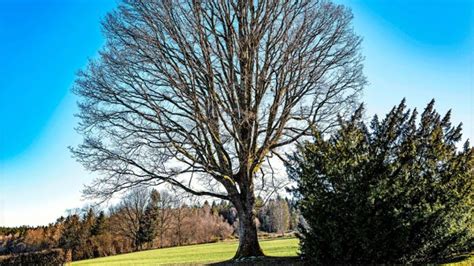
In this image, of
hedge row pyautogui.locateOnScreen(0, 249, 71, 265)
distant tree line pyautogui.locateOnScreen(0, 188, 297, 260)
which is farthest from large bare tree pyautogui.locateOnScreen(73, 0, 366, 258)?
distant tree line pyautogui.locateOnScreen(0, 188, 297, 260)

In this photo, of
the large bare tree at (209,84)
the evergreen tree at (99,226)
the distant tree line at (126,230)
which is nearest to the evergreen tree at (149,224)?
the distant tree line at (126,230)

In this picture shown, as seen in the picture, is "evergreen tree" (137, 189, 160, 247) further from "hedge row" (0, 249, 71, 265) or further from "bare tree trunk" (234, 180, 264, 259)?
"bare tree trunk" (234, 180, 264, 259)

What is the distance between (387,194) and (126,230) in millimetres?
48934

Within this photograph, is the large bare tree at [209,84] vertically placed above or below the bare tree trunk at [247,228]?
above

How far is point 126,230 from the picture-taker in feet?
172

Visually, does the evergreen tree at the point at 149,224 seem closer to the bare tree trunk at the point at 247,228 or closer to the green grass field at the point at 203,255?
the green grass field at the point at 203,255

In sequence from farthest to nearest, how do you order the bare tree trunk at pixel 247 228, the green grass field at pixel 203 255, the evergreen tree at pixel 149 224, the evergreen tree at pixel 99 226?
the evergreen tree at pixel 149 224
the evergreen tree at pixel 99 226
the green grass field at pixel 203 255
the bare tree trunk at pixel 247 228

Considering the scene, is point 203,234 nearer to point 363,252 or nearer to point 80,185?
point 80,185

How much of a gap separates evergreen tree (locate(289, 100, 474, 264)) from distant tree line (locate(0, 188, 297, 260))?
34828 mm

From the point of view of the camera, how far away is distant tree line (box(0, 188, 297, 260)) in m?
43.9

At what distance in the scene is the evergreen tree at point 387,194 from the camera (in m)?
8.75

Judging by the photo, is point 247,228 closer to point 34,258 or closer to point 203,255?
point 203,255

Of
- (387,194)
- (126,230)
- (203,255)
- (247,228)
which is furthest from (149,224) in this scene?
(387,194)

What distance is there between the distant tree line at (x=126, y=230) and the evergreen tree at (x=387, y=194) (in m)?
34.8
